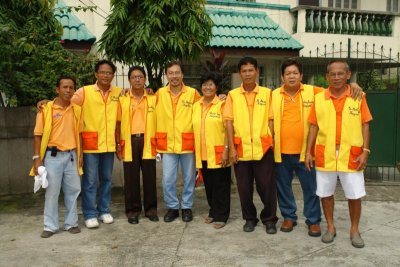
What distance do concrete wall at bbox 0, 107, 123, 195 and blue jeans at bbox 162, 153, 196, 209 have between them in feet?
8.91

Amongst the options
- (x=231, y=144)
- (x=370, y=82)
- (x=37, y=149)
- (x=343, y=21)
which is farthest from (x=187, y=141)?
(x=343, y=21)

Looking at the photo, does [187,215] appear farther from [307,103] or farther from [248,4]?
[248,4]

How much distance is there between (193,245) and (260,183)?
100 cm

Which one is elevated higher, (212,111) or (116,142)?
(212,111)

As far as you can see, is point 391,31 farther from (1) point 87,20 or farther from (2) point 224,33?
(1) point 87,20

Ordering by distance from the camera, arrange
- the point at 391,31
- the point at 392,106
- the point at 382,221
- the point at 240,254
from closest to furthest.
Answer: the point at 240,254, the point at 382,221, the point at 392,106, the point at 391,31

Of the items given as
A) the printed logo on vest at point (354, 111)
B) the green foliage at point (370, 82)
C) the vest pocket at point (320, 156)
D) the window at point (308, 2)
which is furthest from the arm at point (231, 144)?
the window at point (308, 2)

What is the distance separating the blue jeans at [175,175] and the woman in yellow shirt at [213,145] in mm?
154

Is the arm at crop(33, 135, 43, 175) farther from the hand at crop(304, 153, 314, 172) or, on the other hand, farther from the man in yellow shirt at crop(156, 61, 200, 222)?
the hand at crop(304, 153, 314, 172)

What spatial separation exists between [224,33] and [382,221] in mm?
5755

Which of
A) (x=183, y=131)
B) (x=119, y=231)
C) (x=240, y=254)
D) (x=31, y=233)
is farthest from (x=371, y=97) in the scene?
(x=31, y=233)

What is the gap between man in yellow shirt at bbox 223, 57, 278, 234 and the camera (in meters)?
4.39

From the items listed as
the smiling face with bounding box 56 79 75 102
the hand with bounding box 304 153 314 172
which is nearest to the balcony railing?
the hand with bounding box 304 153 314 172

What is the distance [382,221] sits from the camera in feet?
16.4
